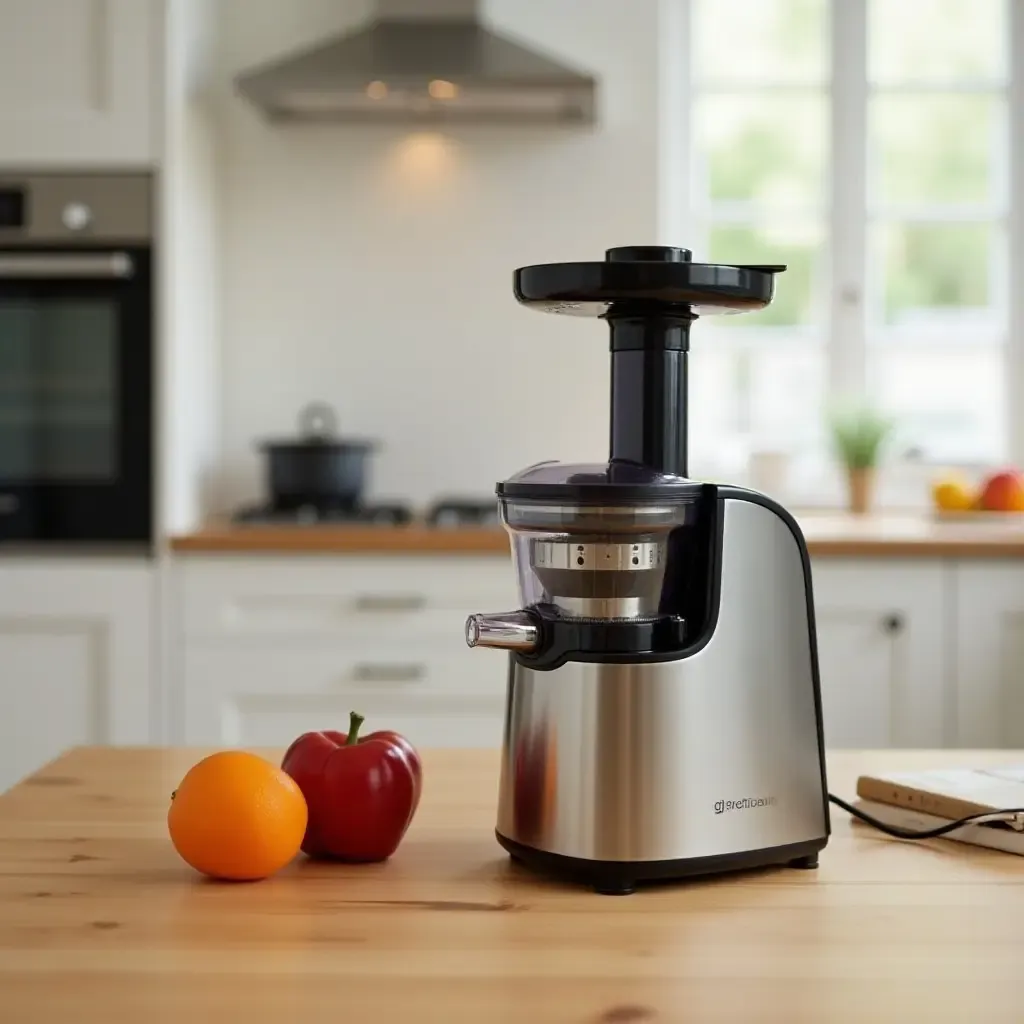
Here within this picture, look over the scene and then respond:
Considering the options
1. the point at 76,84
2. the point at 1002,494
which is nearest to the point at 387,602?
the point at 76,84

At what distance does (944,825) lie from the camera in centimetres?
112

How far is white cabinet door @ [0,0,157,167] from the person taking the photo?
275cm

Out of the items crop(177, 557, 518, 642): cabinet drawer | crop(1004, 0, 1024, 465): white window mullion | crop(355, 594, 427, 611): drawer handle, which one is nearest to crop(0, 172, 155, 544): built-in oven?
crop(177, 557, 518, 642): cabinet drawer

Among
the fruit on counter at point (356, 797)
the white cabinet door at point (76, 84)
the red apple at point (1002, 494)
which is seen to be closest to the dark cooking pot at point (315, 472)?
the white cabinet door at point (76, 84)

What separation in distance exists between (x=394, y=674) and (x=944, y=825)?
1721mm

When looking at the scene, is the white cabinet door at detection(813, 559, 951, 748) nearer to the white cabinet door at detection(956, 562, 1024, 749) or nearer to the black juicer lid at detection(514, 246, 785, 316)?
the white cabinet door at detection(956, 562, 1024, 749)

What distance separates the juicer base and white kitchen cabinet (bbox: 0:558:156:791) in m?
1.85

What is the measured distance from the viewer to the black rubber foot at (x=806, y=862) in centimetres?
104

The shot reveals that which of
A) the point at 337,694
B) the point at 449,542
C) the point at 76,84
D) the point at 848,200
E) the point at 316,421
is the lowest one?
the point at 337,694

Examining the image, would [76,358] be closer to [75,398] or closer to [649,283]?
[75,398]

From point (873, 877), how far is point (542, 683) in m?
0.27

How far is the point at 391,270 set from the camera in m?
3.27

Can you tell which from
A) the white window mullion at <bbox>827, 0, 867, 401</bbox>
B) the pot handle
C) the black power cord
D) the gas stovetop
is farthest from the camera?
the white window mullion at <bbox>827, 0, 867, 401</bbox>

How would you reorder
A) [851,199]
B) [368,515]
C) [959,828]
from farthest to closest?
[851,199]
[368,515]
[959,828]
